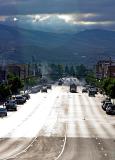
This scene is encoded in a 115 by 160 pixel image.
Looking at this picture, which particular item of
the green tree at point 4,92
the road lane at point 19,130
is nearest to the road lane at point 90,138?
the road lane at point 19,130

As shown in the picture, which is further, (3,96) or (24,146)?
(3,96)

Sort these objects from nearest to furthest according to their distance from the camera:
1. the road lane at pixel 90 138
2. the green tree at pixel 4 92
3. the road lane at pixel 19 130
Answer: the road lane at pixel 90 138, the road lane at pixel 19 130, the green tree at pixel 4 92

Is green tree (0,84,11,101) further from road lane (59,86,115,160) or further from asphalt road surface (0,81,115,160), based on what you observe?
road lane (59,86,115,160)

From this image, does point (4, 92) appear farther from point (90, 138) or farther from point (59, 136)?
point (90, 138)

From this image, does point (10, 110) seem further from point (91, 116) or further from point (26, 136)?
point (26, 136)

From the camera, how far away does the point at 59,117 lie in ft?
279

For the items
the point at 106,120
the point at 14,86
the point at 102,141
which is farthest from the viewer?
the point at 14,86

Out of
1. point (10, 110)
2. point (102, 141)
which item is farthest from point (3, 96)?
point (102, 141)

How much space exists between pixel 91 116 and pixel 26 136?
106 feet

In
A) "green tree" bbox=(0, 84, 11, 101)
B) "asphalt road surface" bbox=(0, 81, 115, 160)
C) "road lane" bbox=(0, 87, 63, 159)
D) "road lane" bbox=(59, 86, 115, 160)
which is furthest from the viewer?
"green tree" bbox=(0, 84, 11, 101)

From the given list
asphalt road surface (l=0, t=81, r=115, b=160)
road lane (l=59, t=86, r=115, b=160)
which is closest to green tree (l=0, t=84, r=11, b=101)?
asphalt road surface (l=0, t=81, r=115, b=160)

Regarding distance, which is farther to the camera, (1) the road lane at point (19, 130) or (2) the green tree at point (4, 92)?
(2) the green tree at point (4, 92)

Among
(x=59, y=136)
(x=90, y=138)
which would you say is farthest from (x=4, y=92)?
(x=90, y=138)

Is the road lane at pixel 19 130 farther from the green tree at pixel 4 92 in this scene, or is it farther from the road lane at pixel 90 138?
the green tree at pixel 4 92
